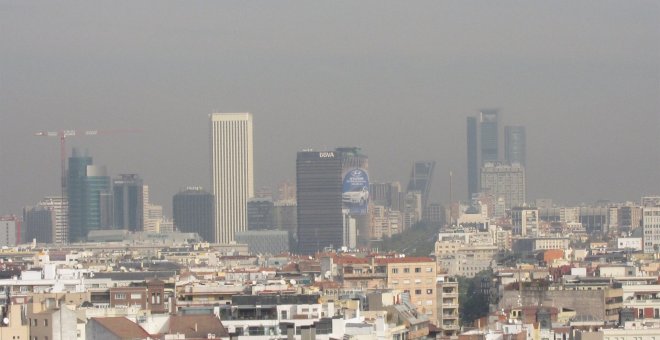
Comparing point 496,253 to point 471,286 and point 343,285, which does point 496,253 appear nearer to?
point 471,286

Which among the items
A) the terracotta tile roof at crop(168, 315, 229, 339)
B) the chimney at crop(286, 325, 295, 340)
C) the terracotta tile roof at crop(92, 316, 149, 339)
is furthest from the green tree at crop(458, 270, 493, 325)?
the terracotta tile roof at crop(92, 316, 149, 339)

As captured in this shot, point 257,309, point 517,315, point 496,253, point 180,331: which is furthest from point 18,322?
point 496,253

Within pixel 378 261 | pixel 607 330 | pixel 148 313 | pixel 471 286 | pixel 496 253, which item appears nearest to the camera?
pixel 148 313

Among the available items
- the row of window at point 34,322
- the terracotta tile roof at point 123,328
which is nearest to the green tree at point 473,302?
the row of window at point 34,322

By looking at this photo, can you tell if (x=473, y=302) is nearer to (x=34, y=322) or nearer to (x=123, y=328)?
(x=34, y=322)

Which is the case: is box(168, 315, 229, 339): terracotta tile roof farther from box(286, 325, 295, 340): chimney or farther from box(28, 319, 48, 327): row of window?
box(28, 319, 48, 327): row of window

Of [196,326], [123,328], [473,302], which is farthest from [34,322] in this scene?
[473,302]
